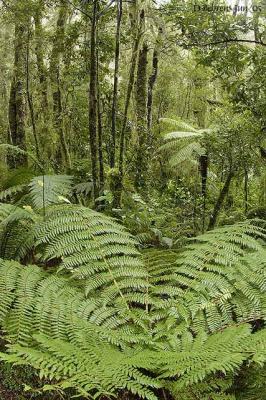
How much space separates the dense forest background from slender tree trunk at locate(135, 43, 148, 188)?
0.07ft

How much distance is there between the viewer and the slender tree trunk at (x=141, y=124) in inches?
229

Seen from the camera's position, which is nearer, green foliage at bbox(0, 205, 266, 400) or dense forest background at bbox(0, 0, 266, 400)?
green foliage at bbox(0, 205, 266, 400)

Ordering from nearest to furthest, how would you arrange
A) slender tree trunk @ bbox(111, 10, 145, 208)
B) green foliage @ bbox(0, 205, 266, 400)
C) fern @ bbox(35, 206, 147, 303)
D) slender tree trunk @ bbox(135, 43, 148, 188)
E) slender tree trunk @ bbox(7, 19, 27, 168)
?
green foliage @ bbox(0, 205, 266, 400) → fern @ bbox(35, 206, 147, 303) → slender tree trunk @ bbox(111, 10, 145, 208) → slender tree trunk @ bbox(135, 43, 148, 188) → slender tree trunk @ bbox(7, 19, 27, 168)

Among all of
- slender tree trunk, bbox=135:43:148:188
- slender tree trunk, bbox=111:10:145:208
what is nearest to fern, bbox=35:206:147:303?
slender tree trunk, bbox=111:10:145:208

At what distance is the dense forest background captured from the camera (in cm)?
210

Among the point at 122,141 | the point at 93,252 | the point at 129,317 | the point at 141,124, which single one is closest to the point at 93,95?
the point at 122,141

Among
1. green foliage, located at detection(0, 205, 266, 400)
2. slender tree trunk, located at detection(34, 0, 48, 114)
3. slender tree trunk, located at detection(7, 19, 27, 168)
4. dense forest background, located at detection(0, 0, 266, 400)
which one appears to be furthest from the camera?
slender tree trunk, located at detection(7, 19, 27, 168)

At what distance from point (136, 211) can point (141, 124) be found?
2.13 meters

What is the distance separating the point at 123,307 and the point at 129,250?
516 millimetres

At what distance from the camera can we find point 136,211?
4.43 meters

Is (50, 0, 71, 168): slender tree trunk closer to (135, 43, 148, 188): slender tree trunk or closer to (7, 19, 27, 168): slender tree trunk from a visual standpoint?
(7, 19, 27, 168): slender tree trunk

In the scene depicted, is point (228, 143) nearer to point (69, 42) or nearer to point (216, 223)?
point (216, 223)

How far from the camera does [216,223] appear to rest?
16.5 feet

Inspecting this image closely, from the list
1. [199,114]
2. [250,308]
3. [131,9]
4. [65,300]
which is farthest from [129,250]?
[199,114]
